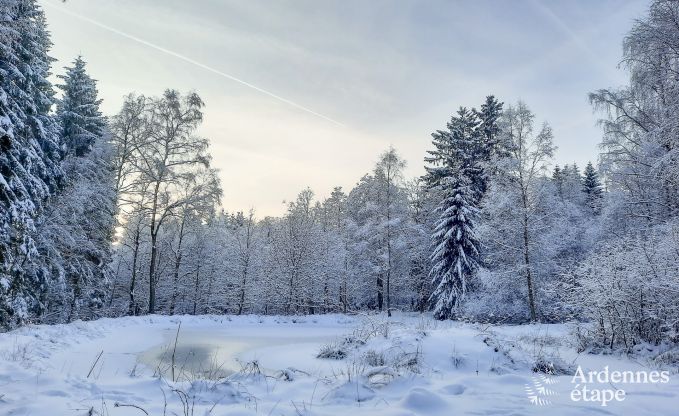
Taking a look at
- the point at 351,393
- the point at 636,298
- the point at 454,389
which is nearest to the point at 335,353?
the point at 351,393

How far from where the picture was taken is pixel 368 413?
4.14 meters

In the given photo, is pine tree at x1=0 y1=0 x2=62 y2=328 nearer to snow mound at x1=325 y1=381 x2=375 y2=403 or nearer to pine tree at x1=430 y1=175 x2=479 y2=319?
snow mound at x1=325 y1=381 x2=375 y2=403

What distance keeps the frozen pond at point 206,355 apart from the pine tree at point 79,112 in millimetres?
11322

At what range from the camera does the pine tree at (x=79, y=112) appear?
19609 mm

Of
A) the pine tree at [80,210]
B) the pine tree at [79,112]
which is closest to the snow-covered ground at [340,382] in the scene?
the pine tree at [80,210]

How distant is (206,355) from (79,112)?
1608 cm

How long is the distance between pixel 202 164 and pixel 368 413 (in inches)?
829

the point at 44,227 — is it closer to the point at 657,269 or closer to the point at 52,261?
the point at 52,261

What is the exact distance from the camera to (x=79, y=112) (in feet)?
66.0

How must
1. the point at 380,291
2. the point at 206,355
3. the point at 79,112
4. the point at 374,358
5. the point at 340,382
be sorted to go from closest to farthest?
the point at 340,382 < the point at 374,358 < the point at 206,355 < the point at 79,112 < the point at 380,291

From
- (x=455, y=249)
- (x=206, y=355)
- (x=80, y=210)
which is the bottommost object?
(x=206, y=355)

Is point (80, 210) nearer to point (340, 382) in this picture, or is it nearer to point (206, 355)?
point (206, 355)

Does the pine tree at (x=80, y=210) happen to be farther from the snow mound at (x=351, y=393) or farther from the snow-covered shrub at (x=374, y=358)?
the snow mound at (x=351, y=393)

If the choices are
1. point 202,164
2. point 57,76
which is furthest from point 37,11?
point 202,164
